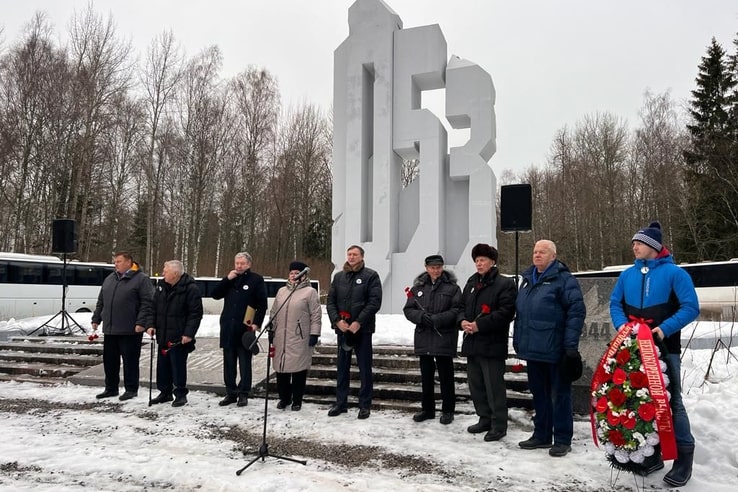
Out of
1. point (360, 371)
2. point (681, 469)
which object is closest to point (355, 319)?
point (360, 371)

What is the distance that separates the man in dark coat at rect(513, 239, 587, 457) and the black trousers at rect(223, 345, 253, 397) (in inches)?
128

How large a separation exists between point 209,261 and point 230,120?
8491 millimetres

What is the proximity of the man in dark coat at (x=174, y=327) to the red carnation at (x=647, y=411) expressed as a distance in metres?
4.77

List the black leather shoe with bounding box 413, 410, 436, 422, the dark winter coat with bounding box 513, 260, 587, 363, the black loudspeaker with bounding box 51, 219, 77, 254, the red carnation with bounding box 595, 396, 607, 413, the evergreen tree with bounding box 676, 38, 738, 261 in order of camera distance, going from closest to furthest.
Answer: the red carnation with bounding box 595, 396, 607, 413
the dark winter coat with bounding box 513, 260, 587, 363
the black leather shoe with bounding box 413, 410, 436, 422
the black loudspeaker with bounding box 51, 219, 77, 254
the evergreen tree with bounding box 676, 38, 738, 261

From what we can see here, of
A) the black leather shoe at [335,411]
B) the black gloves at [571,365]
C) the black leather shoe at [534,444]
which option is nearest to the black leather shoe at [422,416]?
the black leather shoe at [335,411]

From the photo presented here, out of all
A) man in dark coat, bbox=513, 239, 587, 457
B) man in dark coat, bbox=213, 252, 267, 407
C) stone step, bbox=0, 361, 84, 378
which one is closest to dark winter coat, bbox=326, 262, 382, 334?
man in dark coat, bbox=213, 252, 267, 407

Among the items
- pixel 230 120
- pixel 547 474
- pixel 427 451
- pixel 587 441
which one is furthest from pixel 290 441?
pixel 230 120

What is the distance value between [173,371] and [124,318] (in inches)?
37.2

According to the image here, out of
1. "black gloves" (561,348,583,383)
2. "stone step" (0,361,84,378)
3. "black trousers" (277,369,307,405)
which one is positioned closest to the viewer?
"black gloves" (561,348,583,383)

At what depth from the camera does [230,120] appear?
2620cm

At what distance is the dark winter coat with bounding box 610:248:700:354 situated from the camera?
11.7 ft

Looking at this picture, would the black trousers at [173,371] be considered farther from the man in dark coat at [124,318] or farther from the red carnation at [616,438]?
the red carnation at [616,438]

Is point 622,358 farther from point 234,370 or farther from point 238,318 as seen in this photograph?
point 234,370

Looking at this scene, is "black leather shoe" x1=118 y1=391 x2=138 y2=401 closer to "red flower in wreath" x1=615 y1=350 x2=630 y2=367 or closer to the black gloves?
the black gloves
